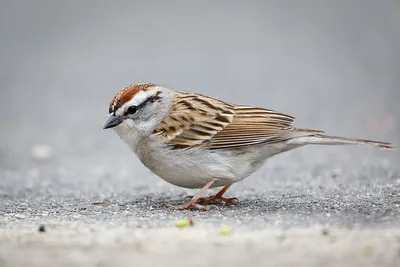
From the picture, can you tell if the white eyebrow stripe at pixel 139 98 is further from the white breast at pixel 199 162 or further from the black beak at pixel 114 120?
the white breast at pixel 199 162

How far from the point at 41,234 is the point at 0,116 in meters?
8.49

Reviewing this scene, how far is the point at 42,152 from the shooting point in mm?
11781

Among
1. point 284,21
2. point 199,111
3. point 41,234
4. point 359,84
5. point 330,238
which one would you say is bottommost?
point 41,234

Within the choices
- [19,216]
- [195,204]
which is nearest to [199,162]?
[195,204]

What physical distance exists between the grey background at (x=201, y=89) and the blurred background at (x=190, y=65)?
4cm

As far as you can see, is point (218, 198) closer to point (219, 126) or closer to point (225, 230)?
point (219, 126)

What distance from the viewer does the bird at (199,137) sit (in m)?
7.61

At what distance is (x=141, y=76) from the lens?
52.6 feet

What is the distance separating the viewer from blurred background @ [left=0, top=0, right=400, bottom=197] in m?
12.4

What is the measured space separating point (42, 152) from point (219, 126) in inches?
188

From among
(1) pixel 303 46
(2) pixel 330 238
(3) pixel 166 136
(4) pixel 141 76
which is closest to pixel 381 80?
(1) pixel 303 46

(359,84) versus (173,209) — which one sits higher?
(359,84)

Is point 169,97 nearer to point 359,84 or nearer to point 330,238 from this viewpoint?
point 330,238

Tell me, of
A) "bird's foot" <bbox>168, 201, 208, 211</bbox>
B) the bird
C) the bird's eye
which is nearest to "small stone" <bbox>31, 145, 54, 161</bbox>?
the bird
